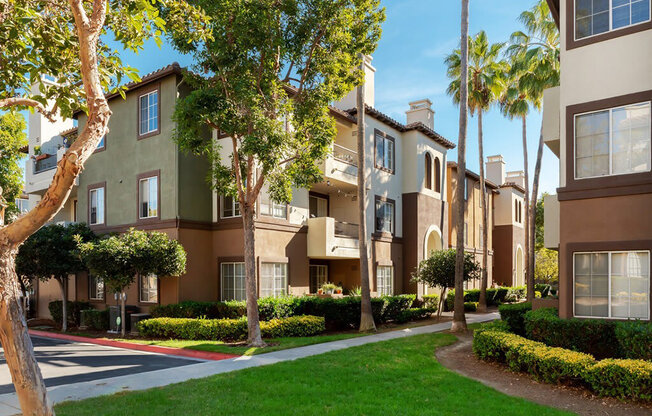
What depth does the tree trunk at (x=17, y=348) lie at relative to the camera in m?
5.68

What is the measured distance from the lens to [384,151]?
26.9m

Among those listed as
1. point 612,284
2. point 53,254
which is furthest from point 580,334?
point 53,254

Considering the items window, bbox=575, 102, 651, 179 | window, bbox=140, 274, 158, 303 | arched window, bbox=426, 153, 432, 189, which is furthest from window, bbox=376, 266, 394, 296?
window, bbox=575, 102, 651, 179

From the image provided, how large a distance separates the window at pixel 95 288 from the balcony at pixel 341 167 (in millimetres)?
11191

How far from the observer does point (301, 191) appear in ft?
72.6

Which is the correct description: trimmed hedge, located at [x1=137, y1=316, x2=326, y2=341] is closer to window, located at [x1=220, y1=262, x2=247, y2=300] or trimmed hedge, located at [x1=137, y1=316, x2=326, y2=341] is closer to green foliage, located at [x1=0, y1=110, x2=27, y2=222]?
window, located at [x1=220, y1=262, x2=247, y2=300]

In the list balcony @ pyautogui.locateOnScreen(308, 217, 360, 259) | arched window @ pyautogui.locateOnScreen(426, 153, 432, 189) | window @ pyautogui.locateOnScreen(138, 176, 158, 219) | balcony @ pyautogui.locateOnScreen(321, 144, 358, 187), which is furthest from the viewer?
arched window @ pyautogui.locateOnScreen(426, 153, 432, 189)

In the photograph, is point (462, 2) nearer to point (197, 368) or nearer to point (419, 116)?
point (419, 116)

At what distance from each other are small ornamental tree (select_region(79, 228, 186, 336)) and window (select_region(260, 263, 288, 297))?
3098mm

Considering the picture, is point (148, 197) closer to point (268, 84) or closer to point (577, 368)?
point (268, 84)

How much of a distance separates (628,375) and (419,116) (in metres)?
23.9

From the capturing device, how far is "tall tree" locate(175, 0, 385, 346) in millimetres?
14133

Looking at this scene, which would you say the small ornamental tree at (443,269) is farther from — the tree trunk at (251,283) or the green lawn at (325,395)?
the green lawn at (325,395)

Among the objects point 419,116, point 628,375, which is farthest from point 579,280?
point 419,116
